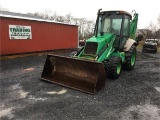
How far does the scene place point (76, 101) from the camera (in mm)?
4832

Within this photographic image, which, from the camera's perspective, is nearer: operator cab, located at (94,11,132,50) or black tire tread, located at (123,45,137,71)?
operator cab, located at (94,11,132,50)

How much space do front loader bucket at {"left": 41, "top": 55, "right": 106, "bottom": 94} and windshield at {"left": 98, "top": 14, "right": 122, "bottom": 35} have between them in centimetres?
214

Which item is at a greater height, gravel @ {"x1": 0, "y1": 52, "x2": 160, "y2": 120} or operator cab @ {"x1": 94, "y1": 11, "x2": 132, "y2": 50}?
operator cab @ {"x1": 94, "y1": 11, "x2": 132, "y2": 50}

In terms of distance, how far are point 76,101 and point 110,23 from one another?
13.3 feet

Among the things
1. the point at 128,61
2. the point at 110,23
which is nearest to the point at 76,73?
the point at 110,23

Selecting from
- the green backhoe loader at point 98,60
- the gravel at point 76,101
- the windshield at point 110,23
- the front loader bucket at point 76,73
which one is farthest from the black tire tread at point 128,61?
the front loader bucket at point 76,73

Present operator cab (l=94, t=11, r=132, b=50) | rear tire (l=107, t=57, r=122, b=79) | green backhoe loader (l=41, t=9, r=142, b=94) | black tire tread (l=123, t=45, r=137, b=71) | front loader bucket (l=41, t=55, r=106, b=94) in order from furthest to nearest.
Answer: black tire tread (l=123, t=45, r=137, b=71)
operator cab (l=94, t=11, r=132, b=50)
rear tire (l=107, t=57, r=122, b=79)
green backhoe loader (l=41, t=9, r=142, b=94)
front loader bucket (l=41, t=55, r=106, b=94)

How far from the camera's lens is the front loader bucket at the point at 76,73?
5.46 m

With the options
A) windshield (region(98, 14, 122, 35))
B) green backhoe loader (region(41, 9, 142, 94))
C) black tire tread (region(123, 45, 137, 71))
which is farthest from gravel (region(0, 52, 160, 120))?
windshield (region(98, 14, 122, 35))

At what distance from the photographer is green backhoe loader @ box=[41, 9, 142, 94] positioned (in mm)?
5643

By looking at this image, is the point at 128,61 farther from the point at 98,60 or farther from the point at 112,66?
the point at 98,60

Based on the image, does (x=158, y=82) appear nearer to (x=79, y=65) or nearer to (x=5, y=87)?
(x=79, y=65)

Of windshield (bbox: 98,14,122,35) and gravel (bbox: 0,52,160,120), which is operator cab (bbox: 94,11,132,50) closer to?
windshield (bbox: 98,14,122,35)

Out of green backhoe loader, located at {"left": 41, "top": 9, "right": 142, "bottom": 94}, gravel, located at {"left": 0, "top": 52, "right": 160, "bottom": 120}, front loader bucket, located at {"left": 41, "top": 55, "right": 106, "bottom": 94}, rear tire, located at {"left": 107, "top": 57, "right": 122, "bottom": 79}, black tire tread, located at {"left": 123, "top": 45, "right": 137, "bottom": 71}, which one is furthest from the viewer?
black tire tread, located at {"left": 123, "top": 45, "right": 137, "bottom": 71}
